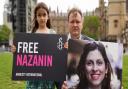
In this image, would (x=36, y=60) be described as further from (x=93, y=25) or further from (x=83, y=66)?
(x=93, y=25)

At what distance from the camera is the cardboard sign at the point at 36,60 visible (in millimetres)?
6219

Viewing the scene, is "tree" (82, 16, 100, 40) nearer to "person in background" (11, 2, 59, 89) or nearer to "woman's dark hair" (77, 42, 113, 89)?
"person in background" (11, 2, 59, 89)

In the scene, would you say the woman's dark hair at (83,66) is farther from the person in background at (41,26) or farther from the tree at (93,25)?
the tree at (93,25)

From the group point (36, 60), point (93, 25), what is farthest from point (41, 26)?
point (93, 25)

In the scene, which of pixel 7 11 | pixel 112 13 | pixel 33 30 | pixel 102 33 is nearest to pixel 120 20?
pixel 112 13

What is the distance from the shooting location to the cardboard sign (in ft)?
20.4

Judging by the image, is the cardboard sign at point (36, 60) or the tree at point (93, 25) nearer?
the cardboard sign at point (36, 60)

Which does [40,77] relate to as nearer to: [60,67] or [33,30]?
[60,67]

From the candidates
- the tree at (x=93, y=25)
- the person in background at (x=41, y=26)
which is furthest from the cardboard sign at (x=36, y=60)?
the tree at (x=93, y=25)

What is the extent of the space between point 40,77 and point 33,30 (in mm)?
777

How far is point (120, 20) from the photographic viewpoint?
364ft

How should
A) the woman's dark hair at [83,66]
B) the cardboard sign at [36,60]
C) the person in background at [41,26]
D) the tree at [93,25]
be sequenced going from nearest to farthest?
the woman's dark hair at [83,66] → the cardboard sign at [36,60] → the person in background at [41,26] → the tree at [93,25]

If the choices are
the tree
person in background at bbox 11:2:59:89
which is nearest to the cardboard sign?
person in background at bbox 11:2:59:89

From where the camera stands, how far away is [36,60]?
6.23m
